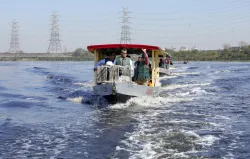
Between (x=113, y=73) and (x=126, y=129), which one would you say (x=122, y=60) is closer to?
(x=113, y=73)

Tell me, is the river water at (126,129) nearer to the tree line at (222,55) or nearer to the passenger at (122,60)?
the passenger at (122,60)

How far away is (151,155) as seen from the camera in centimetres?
690

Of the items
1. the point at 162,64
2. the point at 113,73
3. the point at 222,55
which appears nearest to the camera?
the point at 113,73

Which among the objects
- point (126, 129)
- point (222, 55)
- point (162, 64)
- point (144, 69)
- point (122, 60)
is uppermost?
point (222, 55)

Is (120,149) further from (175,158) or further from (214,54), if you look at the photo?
(214,54)

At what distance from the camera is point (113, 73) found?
1317 centimetres

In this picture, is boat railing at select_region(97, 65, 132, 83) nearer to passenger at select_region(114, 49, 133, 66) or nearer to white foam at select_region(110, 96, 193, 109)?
passenger at select_region(114, 49, 133, 66)

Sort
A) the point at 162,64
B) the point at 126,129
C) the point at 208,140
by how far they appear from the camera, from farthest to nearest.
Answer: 1. the point at 162,64
2. the point at 126,129
3. the point at 208,140

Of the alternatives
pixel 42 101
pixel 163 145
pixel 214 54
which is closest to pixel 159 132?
pixel 163 145

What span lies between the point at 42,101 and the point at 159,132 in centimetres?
756

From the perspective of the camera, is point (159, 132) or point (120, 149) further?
point (159, 132)

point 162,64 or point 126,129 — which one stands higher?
point 162,64

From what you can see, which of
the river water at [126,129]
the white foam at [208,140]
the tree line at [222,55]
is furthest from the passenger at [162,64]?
the tree line at [222,55]

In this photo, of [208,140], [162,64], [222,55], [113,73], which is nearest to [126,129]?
[208,140]
